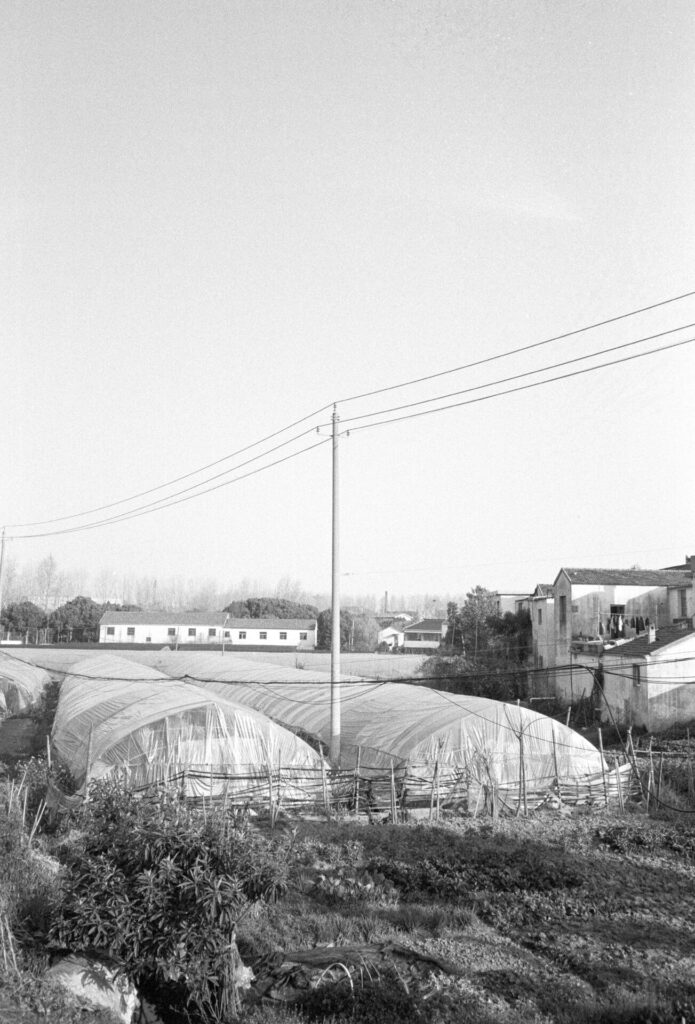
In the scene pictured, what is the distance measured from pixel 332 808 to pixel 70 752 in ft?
20.6

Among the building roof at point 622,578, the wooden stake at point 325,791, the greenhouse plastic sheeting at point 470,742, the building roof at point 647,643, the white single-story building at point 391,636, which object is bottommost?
the wooden stake at point 325,791

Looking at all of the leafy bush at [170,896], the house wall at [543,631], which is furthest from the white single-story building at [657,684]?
the leafy bush at [170,896]

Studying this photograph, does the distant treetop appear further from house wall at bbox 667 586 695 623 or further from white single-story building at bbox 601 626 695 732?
white single-story building at bbox 601 626 695 732

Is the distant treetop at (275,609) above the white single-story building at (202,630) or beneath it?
above

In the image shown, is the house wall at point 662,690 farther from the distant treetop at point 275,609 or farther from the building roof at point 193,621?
the distant treetop at point 275,609

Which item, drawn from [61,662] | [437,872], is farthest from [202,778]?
[61,662]

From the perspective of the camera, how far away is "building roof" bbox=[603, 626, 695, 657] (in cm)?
2610

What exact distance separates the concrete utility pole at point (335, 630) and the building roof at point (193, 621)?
44.2 metres

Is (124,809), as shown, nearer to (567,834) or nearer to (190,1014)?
(190,1014)

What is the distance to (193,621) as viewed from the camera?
62875 millimetres

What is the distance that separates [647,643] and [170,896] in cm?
2388

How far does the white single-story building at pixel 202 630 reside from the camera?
6156 cm

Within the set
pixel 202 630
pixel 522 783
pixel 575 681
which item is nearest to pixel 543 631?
pixel 575 681

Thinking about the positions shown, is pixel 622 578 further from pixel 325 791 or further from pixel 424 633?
pixel 424 633
